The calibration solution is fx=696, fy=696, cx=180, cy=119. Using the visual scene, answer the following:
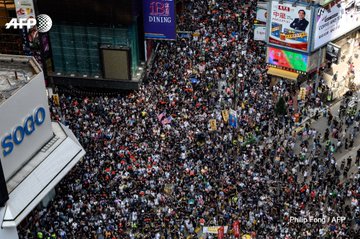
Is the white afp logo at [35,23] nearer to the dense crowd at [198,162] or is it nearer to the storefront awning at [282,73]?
the dense crowd at [198,162]

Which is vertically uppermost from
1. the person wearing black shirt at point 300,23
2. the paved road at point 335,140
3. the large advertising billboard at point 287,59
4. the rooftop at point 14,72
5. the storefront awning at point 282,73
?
the rooftop at point 14,72

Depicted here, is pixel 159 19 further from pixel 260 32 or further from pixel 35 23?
pixel 35 23

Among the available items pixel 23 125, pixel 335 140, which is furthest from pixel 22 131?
pixel 335 140

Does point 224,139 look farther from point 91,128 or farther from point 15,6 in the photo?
point 15,6

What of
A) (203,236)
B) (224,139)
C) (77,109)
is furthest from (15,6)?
(203,236)

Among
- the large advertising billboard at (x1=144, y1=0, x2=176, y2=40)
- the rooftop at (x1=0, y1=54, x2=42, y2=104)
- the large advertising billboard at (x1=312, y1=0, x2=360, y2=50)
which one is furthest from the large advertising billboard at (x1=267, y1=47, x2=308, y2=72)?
the rooftop at (x1=0, y1=54, x2=42, y2=104)

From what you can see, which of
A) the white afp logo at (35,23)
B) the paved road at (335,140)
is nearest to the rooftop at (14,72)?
the white afp logo at (35,23)
